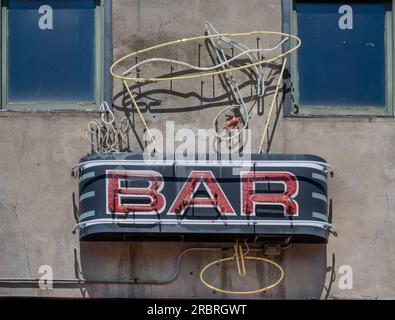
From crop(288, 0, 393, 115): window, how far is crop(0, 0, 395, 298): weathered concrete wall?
0.84 feet

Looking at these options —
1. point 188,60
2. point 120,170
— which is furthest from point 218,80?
point 120,170

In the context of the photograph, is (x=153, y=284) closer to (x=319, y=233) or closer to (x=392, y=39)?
(x=319, y=233)

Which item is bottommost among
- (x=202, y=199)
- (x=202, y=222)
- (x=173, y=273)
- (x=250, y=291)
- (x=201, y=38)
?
(x=250, y=291)

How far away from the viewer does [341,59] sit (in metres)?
12.9

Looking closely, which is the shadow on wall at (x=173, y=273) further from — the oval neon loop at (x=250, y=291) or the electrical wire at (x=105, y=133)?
the electrical wire at (x=105, y=133)

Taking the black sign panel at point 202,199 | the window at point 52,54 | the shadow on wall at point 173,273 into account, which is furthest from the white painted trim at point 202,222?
the window at point 52,54

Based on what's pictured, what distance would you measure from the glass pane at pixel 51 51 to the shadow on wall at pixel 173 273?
155 centimetres

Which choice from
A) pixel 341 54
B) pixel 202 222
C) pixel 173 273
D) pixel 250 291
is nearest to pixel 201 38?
pixel 341 54

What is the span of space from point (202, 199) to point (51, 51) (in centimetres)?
218

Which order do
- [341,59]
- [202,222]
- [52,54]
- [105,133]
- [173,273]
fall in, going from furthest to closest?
[341,59] < [52,54] < [105,133] < [173,273] < [202,222]

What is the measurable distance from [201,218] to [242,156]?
76 cm

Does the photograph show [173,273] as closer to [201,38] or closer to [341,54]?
[201,38]

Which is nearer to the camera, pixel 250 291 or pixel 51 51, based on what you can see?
pixel 250 291

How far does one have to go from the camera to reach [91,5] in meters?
12.9
